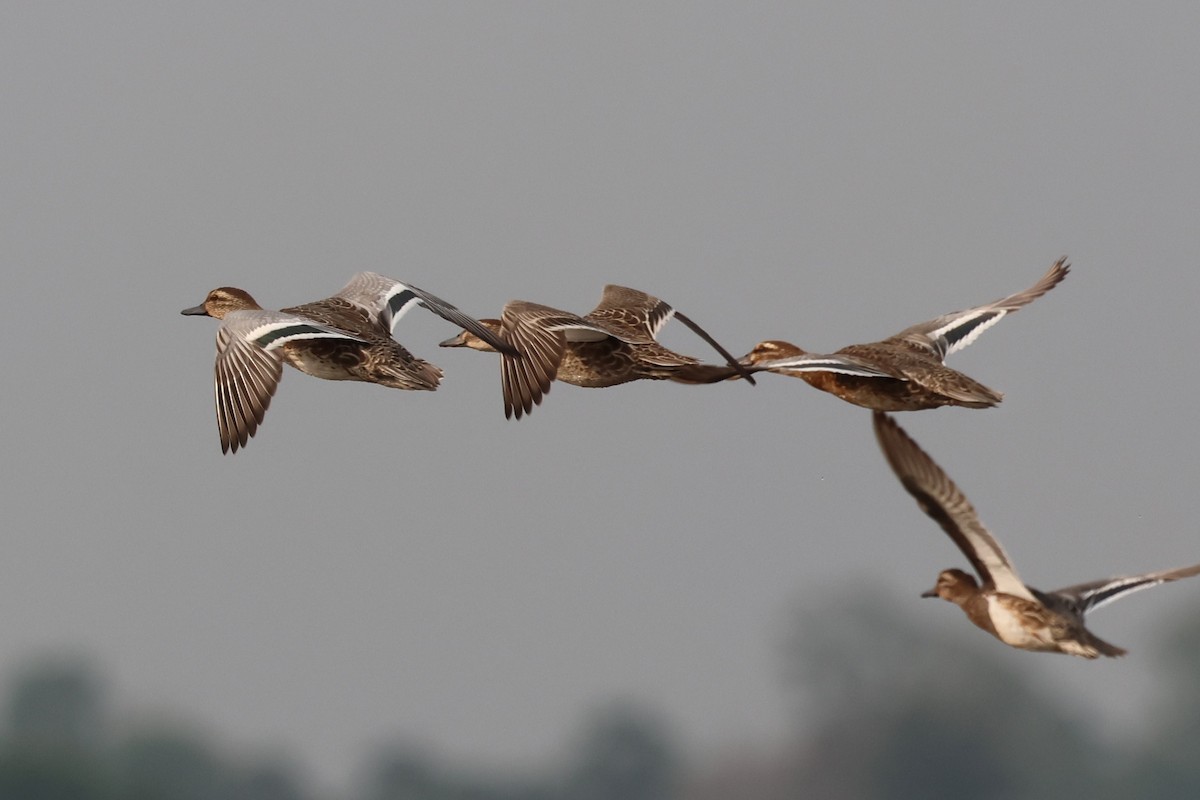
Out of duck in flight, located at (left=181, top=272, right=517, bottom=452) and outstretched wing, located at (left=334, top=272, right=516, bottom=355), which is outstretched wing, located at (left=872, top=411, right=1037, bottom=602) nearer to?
duck in flight, located at (left=181, top=272, right=517, bottom=452)

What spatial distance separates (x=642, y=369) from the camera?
1734cm

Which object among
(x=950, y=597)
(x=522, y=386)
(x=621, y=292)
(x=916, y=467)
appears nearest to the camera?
(x=916, y=467)

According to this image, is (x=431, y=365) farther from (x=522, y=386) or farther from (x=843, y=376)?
(x=843, y=376)

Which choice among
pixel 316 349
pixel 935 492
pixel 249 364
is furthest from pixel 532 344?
pixel 935 492

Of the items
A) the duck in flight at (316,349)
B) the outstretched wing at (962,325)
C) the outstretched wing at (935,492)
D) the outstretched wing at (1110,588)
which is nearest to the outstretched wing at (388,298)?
the duck in flight at (316,349)

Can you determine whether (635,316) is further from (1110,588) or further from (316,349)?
(1110,588)

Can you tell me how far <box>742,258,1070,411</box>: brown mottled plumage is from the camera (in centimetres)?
1612

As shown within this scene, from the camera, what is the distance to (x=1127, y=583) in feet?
47.4

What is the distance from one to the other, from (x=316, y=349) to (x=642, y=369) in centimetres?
267

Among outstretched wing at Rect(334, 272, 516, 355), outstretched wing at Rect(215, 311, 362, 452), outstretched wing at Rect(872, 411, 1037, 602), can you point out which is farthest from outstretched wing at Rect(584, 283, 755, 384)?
outstretched wing at Rect(872, 411, 1037, 602)

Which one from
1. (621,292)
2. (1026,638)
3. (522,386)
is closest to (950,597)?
(1026,638)

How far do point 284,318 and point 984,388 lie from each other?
5.54 meters

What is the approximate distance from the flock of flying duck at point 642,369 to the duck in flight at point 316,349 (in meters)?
0.01

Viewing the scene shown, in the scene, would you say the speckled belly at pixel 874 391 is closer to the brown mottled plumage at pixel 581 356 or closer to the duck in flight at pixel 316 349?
the brown mottled plumage at pixel 581 356
